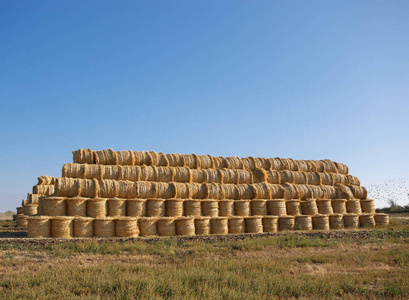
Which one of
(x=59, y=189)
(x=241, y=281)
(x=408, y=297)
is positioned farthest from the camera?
(x=59, y=189)

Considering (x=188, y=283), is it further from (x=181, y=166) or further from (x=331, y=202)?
(x=331, y=202)

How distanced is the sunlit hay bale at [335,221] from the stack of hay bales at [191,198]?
5 centimetres

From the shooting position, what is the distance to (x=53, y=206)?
14109mm

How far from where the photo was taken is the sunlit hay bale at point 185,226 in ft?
50.4

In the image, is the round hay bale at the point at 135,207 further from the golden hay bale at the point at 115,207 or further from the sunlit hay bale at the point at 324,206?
the sunlit hay bale at the point at 324,206

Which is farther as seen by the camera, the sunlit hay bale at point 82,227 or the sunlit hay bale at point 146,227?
the sunlit hay bale at point 146,227

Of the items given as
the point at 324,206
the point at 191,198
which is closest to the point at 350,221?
the point at 324,206

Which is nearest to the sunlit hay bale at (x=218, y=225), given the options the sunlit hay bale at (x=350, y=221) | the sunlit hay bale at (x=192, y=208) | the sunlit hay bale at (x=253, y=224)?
the sunlit hay bale at (x=192, y=208)

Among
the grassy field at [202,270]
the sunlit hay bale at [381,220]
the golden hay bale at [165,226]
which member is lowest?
the grassy field at [202,270]

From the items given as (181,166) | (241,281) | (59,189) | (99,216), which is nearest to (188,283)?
(241,281)

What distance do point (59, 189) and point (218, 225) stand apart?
23.0 ft

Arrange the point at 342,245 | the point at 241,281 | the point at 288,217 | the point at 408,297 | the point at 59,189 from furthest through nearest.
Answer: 1. the point at 288,217
2. the point at 59,189
3. the point at 342,245
4. the point at 241,281
5. the point at 408,297

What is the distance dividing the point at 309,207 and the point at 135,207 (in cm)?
925

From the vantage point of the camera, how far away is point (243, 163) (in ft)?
63.8
